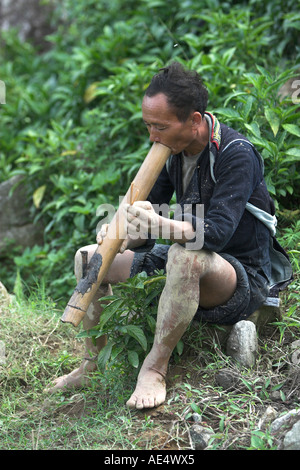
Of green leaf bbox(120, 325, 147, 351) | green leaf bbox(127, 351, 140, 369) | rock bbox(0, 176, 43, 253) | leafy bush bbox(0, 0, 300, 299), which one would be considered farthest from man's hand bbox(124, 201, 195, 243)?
rock bbox(0, 176, 43, 253)

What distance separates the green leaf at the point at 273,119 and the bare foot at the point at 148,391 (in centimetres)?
181

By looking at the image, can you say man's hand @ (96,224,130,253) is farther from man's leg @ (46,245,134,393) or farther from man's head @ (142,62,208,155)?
man's head @ (142,62,208,155)

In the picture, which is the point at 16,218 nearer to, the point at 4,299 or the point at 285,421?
the point at 4,299

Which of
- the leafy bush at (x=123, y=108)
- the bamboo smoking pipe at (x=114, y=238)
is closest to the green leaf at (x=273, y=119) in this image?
the leafy bush at (x=123, y=108)

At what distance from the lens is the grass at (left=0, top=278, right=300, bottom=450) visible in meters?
2.59

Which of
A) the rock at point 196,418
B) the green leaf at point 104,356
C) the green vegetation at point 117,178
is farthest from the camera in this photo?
the green leaf at point 104,356

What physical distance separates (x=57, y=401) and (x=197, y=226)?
1.20 meters

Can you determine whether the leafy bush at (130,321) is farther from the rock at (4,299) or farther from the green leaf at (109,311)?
the rock at (4,299)

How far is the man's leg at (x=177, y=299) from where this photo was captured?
2.67 meters

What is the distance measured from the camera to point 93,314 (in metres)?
3.12

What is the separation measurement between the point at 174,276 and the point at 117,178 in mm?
2066

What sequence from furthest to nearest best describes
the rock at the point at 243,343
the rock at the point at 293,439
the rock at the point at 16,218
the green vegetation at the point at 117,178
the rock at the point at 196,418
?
the rock at the point at 16,218, the rock at the point at 243,343, the green vegetation at the point at 117,178, the rock at the point at 196,418, the rock at the point at 293,439
